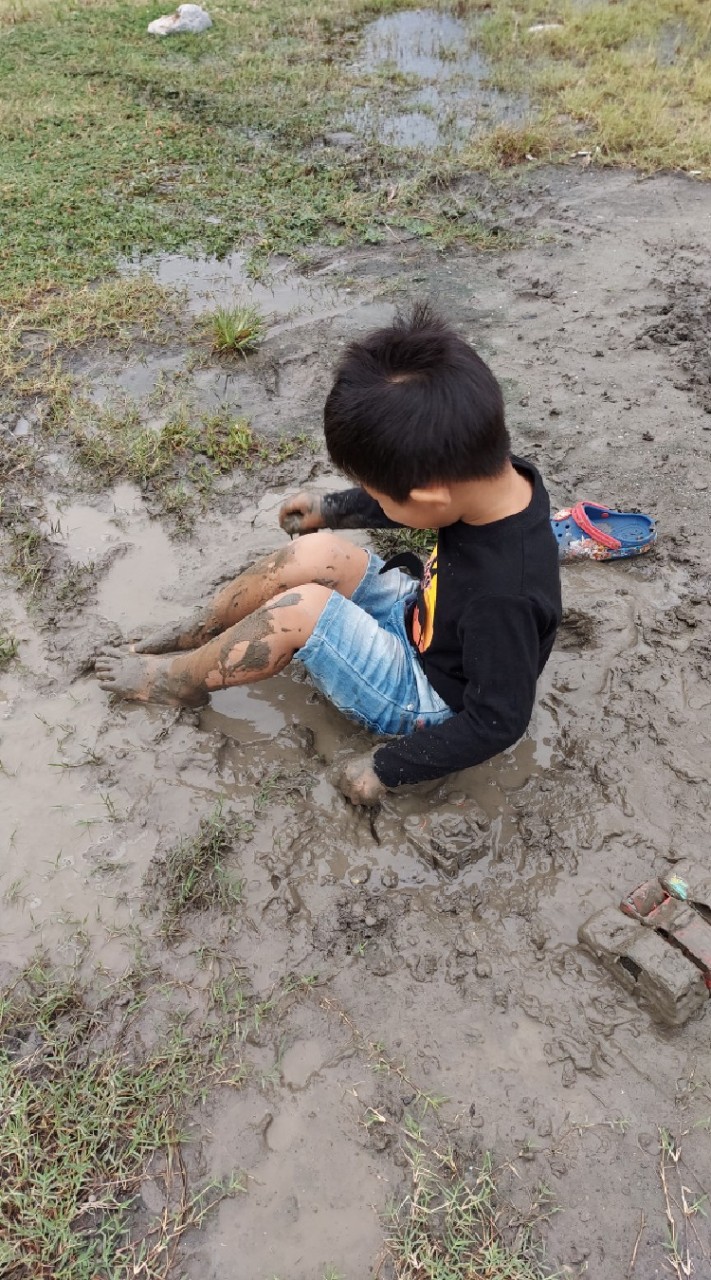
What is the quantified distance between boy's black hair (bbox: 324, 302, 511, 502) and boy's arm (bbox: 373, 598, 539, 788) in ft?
1.07

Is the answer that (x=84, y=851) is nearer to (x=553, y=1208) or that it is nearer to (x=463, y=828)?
(x=463, y=828)

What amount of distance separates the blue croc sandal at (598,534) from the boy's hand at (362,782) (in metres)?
1.35

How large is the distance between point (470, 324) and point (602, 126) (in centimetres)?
336

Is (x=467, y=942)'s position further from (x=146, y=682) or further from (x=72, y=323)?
(x=72, y=323)

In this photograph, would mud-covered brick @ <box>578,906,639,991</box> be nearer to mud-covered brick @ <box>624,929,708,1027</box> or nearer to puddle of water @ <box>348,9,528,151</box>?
mud-covered brick @ <box>624,929,708,1027</box>

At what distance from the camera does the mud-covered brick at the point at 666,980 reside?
1912 mm

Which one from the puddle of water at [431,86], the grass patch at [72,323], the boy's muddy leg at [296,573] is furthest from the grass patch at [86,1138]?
the puddle of water at [431,86]

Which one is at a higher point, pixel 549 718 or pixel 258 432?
pixel 258 432

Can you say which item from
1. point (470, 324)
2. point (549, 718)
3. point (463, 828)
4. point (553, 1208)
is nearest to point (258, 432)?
point (470, 324)

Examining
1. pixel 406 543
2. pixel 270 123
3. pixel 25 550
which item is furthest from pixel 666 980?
pixel 270 123

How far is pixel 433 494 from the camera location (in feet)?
6.01

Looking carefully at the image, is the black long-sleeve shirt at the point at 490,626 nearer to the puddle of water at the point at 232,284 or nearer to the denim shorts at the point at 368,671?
the denim shorts at the point at 368,671

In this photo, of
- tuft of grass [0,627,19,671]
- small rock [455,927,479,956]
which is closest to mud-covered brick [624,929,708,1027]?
small rock [455,927,479,956]

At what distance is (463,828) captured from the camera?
2338 mm
